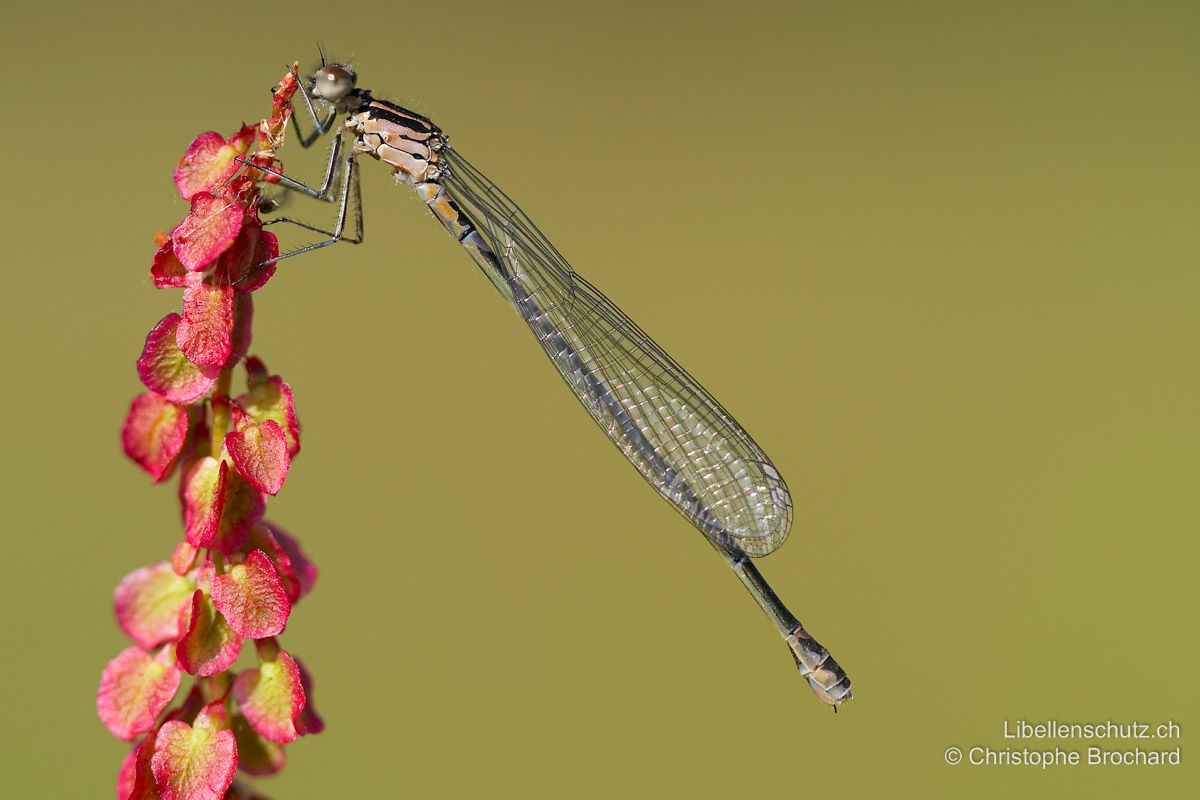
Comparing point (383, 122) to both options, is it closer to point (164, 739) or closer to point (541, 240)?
point (541, 240)

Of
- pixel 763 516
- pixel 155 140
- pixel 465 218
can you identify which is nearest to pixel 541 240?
pixel 465 218

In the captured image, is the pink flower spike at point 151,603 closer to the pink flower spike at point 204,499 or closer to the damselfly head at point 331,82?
the pink flower spike at point 204,499

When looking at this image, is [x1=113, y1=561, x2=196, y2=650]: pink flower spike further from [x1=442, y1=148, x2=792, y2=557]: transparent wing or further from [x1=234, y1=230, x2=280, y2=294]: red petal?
[x1=442, y1=148, x2=792, y2=557]: transparent wing

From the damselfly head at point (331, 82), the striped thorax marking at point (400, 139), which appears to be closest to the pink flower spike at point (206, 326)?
the damselfly head at point (331, 82)

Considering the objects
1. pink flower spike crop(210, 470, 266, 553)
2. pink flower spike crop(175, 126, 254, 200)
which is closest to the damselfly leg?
pink flower spike crop(175, 126, 254, 200)

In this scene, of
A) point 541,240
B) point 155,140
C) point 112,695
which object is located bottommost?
point 112,695

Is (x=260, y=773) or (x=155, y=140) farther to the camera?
(x=155, y=140)

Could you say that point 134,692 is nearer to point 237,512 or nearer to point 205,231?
point 237,512
